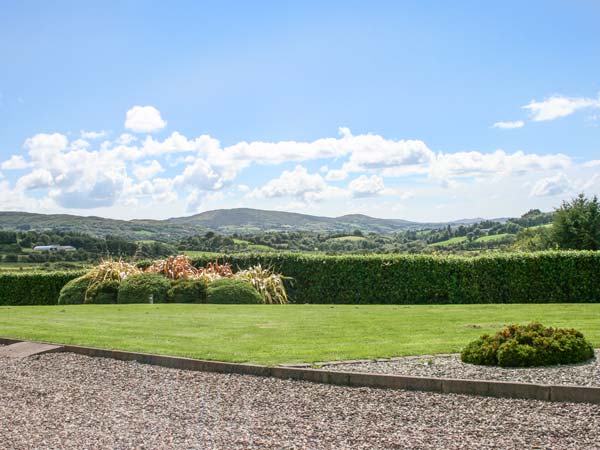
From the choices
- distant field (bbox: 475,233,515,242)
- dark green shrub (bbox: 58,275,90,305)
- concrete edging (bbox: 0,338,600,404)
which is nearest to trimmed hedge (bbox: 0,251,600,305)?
dark green shrub (bbox: 58,275,90,305)

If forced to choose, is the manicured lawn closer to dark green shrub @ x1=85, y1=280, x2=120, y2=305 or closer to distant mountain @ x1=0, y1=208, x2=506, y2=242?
dark green shrub @ x1=85, y1=280, x2=120, y2=305

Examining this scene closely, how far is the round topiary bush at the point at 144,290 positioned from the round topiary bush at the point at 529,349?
15.2 m

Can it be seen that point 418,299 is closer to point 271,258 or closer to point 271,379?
point 271,258

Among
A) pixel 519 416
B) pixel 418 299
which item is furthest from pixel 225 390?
pixel 418 299

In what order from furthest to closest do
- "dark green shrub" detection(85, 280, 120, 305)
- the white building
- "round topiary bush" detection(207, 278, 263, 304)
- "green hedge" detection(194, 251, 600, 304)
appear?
the white building < "dark green shrub" detection(85, 280, 120, 305) < "round topiary bush" detection(207, 278, 263, 304) < "green hedge" detection(194, 251, 600, 304)

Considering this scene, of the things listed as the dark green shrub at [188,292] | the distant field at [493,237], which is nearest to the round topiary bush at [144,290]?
the dark green shrub at [188,292]

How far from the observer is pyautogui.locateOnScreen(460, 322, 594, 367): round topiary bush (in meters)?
7.61

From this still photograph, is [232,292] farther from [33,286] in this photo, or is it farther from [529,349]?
[529,349]

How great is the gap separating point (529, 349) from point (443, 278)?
1406 cm

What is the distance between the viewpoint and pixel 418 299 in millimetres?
21766

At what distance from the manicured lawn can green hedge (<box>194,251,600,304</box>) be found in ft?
9.83

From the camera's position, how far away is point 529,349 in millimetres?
7617

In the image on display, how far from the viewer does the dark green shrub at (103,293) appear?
22266mm

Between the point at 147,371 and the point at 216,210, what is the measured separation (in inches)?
5363
